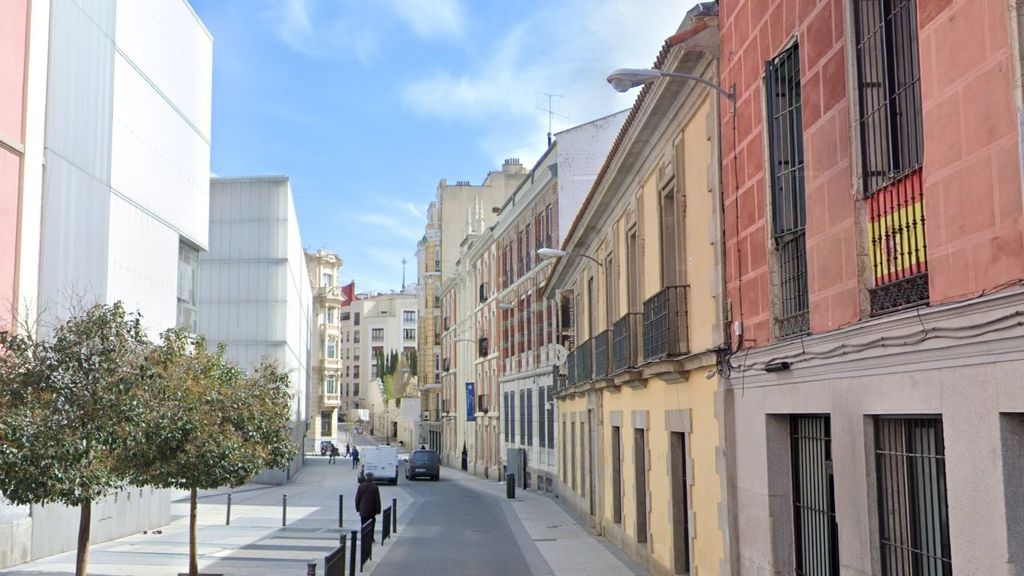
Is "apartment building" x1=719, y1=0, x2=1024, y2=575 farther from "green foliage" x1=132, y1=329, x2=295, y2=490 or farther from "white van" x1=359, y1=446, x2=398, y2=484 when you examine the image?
"white van" x1=359, y1=446, x2=398, y2=484

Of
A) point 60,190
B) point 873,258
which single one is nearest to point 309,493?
point 60,190

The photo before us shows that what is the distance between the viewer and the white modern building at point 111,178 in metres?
17.3

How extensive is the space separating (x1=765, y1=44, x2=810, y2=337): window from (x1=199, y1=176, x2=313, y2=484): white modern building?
120 feet

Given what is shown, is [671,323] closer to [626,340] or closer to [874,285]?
[626,340]

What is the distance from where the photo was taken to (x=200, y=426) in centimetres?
1336

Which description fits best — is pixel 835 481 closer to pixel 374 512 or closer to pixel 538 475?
pixel 374 512

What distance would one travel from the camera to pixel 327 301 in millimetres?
90375

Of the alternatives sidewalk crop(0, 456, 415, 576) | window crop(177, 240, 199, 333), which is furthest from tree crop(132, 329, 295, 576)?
window crop(177, 240, 199, 333)

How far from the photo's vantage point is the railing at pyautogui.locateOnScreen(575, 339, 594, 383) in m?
22.2

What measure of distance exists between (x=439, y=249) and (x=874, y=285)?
2437 inches

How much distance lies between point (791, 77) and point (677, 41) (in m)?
2.20

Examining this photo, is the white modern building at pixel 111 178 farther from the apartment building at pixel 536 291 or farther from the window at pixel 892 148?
the apartment building at pixel 536 291

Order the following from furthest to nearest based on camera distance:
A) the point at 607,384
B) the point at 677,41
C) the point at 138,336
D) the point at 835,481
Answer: the point at 607,384
the point at 138,336
the point at 677,41
the point at 835,481

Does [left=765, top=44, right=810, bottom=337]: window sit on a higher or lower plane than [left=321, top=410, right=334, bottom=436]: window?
higher
